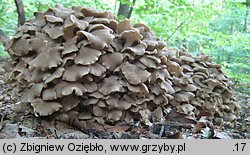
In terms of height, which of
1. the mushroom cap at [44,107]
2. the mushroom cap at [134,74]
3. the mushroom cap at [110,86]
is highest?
the mushroom cap at [134,74]

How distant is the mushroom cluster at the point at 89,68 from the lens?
3.28 metres

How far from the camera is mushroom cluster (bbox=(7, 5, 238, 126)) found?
3.28 metres

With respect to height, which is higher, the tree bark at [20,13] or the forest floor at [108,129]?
the tree bark at [20,13]

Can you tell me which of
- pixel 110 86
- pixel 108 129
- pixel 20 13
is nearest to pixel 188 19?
pixel 20 13

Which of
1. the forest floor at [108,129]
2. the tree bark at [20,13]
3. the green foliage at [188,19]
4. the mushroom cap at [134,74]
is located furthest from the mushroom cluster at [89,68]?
the green foliage at [188,19]

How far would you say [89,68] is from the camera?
3.27 meters

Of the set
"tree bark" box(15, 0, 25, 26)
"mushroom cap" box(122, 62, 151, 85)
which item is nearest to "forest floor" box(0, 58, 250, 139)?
"mushroom cap" box(122, 62, 151, 85)

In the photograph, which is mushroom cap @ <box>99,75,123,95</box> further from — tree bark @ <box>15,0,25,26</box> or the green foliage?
→ the green foliage

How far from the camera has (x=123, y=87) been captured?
135 inches

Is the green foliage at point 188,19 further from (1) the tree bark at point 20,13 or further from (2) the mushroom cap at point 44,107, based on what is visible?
(2) the mushroom cap at point 44,107

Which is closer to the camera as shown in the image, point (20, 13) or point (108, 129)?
point (108, 129)

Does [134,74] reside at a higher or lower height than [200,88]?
higher

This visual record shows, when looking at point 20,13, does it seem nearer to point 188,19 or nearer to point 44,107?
point 44,107

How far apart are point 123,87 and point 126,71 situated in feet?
0.58
